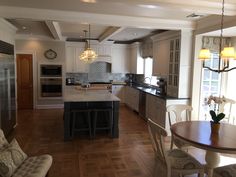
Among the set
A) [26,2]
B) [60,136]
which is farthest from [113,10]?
[60,136]

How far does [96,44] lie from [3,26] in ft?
13.1

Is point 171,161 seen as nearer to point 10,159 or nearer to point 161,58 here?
point 10,159

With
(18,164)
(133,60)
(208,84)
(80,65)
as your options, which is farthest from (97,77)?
(18,164)

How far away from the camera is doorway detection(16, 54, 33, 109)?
286 inches

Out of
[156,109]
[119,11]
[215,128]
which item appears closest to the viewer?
[215,128]

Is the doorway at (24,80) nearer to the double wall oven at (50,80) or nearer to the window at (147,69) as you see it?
the double wall oven at (50,80)

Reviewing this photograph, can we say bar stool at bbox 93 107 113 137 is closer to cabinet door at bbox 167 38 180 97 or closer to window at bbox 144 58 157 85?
cabinet door at bbox 167 38 180 97

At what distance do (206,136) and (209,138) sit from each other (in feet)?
0.24

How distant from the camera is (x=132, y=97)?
295 inches

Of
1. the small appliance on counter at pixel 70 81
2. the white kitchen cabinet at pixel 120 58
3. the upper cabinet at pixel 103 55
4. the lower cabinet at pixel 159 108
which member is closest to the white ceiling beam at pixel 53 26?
the upper cabinet at pixel 103 55

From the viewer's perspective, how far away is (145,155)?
12.4ft

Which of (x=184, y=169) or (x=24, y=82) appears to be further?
(x=24, y=82)

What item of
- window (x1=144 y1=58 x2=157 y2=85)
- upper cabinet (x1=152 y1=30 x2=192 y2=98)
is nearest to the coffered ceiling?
upper cabinet (x1=152 y1=30 x2=192 y2=98)

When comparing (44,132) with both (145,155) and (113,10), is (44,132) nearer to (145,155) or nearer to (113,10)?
(145,155)
